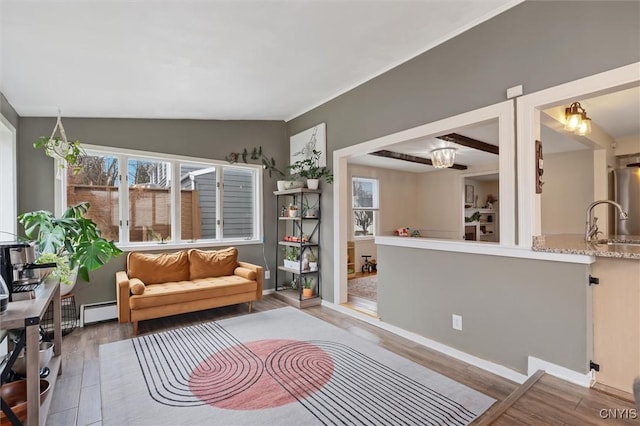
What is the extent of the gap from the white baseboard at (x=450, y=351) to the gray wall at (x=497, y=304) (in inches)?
1.7

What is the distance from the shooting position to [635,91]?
302cm

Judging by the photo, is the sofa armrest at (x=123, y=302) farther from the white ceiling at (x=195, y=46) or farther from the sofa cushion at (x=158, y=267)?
the white ceiling at (x=195, y=46)

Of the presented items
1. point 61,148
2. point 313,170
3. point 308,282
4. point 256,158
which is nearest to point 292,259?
point 308,282

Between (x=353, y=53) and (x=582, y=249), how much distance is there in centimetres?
258

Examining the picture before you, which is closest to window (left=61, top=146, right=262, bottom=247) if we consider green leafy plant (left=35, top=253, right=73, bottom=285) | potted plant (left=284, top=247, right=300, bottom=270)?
potted plant (left=284, top=247, right=300, bottom=270)

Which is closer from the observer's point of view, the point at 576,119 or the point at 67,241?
the point at 67,241

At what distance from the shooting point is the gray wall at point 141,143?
3.57 meters

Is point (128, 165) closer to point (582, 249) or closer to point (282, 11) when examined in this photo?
point (282, 11)

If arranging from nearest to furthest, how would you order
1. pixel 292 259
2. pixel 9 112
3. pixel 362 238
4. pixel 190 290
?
1. pixel 9 112
2. pixel 190 290
3. pixel 292 259
4. pixel 362 238

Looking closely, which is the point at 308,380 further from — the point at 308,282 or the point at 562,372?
the point at 308,282

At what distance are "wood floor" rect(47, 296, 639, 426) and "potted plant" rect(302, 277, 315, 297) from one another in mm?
1116

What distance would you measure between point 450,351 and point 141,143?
177 inches

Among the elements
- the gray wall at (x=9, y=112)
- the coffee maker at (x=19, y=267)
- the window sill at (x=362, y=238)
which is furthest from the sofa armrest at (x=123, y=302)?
the window sill at (x=362, y=238)

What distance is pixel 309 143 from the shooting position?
484 centimetres
